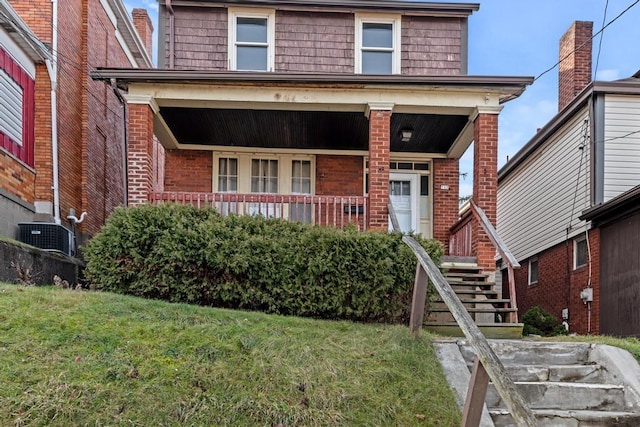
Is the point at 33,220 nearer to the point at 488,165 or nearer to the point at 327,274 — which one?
the point at 327,274

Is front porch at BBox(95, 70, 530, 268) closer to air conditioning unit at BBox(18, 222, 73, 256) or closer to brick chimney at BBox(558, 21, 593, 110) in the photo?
air conditioning unit at BBox(18, 222, 73, 256)

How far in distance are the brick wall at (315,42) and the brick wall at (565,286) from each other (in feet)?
21.2

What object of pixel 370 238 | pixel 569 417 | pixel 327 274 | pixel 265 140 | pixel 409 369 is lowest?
pixel 569 417

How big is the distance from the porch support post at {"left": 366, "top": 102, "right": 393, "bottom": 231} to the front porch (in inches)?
0.6

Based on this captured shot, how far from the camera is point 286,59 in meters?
11.3

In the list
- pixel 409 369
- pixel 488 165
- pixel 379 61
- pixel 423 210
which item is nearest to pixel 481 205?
pixel 488 165

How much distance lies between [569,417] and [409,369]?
1.17 meters

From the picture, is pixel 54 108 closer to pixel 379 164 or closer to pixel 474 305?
pixel 379 164

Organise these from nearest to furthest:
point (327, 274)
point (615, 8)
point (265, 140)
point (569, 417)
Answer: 1. point (569, 417)
2. point (327, 274)
3. point (615, 8)
4. point (265, 140)

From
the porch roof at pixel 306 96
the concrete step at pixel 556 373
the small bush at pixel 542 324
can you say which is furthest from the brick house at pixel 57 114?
the small bush at pixel 542 324

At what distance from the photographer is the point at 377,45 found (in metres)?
11.6

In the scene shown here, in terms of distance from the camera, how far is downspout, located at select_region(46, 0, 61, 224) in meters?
9.55

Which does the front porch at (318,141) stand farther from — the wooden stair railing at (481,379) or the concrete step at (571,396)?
the wooden stair railing at (481,379)

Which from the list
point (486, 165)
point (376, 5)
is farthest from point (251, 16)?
point (486, 165)
